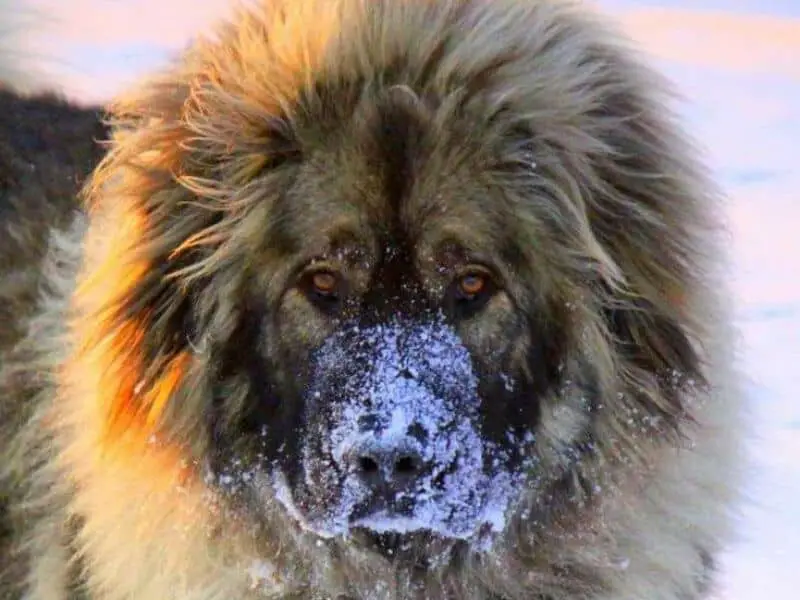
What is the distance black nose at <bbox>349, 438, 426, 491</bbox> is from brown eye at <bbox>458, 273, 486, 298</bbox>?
1.38 feet

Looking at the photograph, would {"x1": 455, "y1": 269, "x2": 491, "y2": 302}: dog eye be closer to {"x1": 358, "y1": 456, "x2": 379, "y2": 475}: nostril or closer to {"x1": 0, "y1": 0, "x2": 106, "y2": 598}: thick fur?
{"x1": 358, "y1": 456, "x2": 379, "y2": 475}: nostril

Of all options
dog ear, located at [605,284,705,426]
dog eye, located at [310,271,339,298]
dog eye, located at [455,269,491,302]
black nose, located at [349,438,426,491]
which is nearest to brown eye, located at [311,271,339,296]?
dog eye, located at [310,271,339,298]

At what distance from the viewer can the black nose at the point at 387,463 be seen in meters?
2.94

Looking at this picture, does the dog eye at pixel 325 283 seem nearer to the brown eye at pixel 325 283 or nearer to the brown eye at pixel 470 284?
the brown eye at pixel 325 283

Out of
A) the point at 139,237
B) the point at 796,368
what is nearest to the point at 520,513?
the point at 139,237

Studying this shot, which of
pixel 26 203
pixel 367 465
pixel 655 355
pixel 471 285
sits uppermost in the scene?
pixel 26 203

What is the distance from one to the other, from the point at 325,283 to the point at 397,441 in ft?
1.54

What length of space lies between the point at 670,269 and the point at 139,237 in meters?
1.25

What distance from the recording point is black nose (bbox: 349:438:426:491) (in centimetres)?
294

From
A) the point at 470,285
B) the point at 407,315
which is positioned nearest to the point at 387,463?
the point at 407,315

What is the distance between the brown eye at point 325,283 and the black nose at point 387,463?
42cm

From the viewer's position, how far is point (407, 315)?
317cm

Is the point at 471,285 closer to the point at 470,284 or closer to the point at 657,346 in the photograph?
the point at 470,284

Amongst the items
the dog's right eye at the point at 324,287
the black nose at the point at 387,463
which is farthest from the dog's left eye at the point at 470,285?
the black nose at the point at 387,463
